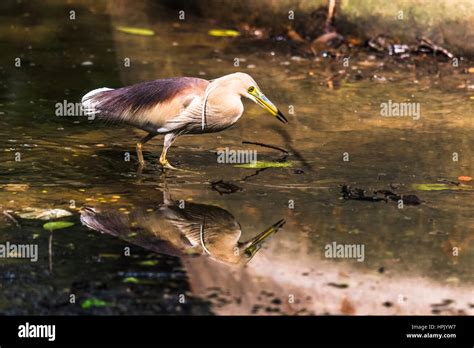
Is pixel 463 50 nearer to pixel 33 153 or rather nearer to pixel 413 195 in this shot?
pixel 413 195

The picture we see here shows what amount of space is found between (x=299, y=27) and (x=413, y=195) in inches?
206

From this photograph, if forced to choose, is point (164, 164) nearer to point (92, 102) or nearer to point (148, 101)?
point (148, 101)

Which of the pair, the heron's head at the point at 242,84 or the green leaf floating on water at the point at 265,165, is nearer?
the heron's head at the point at 242,84

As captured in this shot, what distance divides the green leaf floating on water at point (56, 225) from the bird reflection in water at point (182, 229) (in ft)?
0.40

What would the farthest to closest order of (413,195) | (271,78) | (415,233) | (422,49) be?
(422,49)
(271,78)
(413,195)
(415,233)

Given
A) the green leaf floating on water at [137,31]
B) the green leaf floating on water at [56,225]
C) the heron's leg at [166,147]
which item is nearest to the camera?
the green leaf floating on water at [56,225]

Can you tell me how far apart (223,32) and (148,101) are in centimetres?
478

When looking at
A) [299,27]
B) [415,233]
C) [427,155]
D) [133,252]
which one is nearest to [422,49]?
[299,27]

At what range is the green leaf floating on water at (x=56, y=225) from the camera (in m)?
7.32

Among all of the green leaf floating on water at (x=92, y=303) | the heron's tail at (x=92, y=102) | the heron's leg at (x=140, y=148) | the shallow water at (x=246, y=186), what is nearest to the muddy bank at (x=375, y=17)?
the shallow water at (x=246, y=186)

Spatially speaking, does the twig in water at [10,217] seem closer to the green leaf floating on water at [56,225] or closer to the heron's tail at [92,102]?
the green leaf floating on water at [56,225]

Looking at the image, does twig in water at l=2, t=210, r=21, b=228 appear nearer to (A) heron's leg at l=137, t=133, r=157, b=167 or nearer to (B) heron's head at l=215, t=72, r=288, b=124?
(A) heron's leg at l=137, t=133, r=157, b=167

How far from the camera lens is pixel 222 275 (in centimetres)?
670
